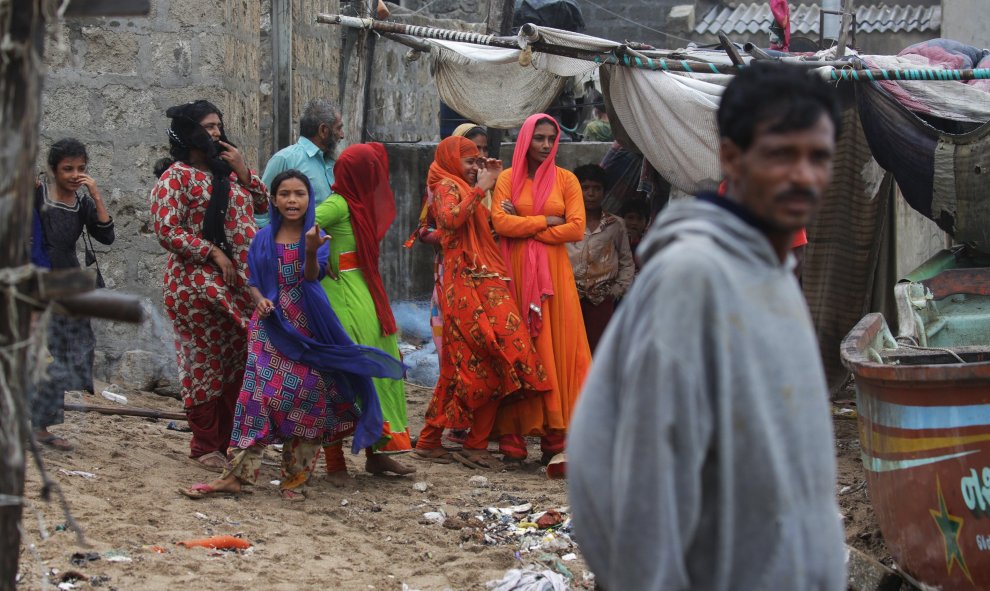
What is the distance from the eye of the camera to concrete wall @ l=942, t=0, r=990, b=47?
47.2ft

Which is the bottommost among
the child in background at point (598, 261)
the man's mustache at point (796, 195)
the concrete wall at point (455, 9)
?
the child in background at point (598, 261)

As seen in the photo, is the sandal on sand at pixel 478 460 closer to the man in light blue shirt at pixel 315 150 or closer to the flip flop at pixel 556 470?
the flip flop at pixel 556 470

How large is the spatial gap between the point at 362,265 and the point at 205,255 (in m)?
0.79

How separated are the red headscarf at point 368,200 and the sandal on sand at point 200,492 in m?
1.19

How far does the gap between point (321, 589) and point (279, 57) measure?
543 centimetres

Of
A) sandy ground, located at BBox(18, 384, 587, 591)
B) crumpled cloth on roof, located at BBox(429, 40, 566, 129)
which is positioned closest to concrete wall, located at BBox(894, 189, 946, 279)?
crumpled cloth on roof, located at BBox(429, 40, 566, 129)

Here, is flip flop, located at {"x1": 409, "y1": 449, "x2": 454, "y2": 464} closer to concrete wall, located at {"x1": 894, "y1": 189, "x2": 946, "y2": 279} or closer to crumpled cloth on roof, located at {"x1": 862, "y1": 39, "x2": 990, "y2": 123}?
crumpled cloth on roof, located at {"x1": 862, "y1": 39, "x2": 990, "y2": 123}

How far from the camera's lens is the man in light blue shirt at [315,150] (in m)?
7.61

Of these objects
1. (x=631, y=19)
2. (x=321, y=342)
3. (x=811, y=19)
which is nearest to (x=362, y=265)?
(x=321, y=342)

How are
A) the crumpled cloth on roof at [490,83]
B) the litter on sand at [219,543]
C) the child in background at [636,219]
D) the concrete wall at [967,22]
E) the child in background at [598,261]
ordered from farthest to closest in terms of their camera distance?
A: the concrete wall at [967,22], the child in background at [636,219], the crumpled cloth on roof at [490,83], the child in background at [598,261], the litter on sand at [219,543]

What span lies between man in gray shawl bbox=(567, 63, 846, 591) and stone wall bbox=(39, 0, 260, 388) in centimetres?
644

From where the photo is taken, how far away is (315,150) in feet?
25.1

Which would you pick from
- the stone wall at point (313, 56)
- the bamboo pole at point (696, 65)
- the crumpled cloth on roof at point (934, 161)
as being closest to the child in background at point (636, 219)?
the bamboo pole at point (696, 65)

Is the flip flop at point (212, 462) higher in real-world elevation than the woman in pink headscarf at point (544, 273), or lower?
lower
